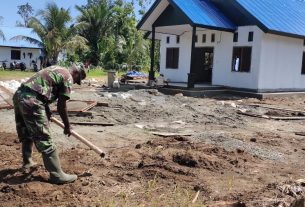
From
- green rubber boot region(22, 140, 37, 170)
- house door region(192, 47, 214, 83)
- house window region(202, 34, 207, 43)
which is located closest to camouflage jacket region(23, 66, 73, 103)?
green rubber boot region(22, 140, 37, 170)

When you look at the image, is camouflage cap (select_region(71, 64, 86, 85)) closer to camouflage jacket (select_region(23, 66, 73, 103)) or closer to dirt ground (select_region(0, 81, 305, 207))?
camouflage jacket (select_region(23, 66, 73, 103))

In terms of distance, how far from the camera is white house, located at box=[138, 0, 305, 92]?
18.1 metres

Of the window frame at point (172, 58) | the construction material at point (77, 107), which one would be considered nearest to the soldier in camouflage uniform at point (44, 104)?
the construction material at point (77, 107)

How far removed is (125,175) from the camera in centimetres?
555

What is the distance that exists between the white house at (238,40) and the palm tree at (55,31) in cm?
1340

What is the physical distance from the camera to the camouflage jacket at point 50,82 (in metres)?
4.81

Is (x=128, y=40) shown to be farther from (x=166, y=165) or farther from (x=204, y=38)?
(x=166, y=165)

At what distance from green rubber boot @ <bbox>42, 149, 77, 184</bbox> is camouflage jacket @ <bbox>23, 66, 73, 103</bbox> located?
2.22 feet

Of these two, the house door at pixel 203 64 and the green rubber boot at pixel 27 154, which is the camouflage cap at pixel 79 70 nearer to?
the green rubber boot at pixel 27 154

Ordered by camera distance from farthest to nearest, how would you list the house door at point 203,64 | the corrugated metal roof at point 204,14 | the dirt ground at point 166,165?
the house door at point 203,64
the corrugated metal roof at point 204,14
the dirt ground at point 166,165

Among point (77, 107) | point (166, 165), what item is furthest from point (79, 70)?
point (77, 107)

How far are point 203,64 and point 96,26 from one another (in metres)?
19.5

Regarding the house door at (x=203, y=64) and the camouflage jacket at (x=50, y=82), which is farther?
the house door at (x=203, y=64)

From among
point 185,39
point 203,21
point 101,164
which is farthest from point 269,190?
point 185,39
